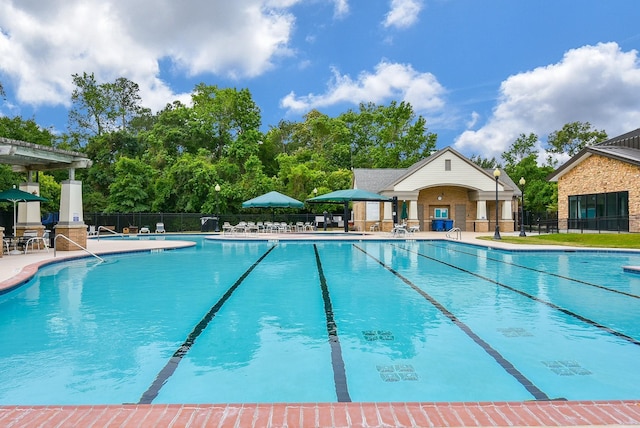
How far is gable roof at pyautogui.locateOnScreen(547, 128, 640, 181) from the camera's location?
2433 centimetres

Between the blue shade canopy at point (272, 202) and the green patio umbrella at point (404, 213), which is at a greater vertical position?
the blue shade canopy at point (272, 202)

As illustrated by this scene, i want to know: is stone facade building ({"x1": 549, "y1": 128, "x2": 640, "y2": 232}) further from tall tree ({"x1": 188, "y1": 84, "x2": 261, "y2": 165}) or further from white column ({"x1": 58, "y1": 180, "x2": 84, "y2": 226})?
white column ({"x1": 58, "y1": 180, "x2": 84, "y2": 226})

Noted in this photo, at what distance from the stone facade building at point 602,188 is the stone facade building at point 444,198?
3.85 meters

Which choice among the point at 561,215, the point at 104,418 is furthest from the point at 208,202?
the point at 104,418

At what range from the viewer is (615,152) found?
1014 inches

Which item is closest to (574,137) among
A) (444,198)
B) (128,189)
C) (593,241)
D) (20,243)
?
(444,198)

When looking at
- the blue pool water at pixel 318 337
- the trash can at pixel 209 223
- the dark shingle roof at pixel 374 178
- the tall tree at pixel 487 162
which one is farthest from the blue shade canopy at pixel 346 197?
the tall tree at pixel 487 162

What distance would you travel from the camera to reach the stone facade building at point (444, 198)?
3206 centimetres

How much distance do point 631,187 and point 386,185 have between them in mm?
16040

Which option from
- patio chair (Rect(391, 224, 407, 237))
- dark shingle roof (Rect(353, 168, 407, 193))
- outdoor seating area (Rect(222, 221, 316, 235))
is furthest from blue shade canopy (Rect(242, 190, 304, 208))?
dark shingle roof (Rect(353, 168, 407, 193))

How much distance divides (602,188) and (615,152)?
2169 millimetres

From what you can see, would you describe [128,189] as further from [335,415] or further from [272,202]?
[335,415]

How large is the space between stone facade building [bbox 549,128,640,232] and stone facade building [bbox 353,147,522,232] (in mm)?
3853

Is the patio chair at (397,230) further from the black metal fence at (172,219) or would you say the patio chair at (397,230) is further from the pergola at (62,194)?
the pergola at (62,194)
